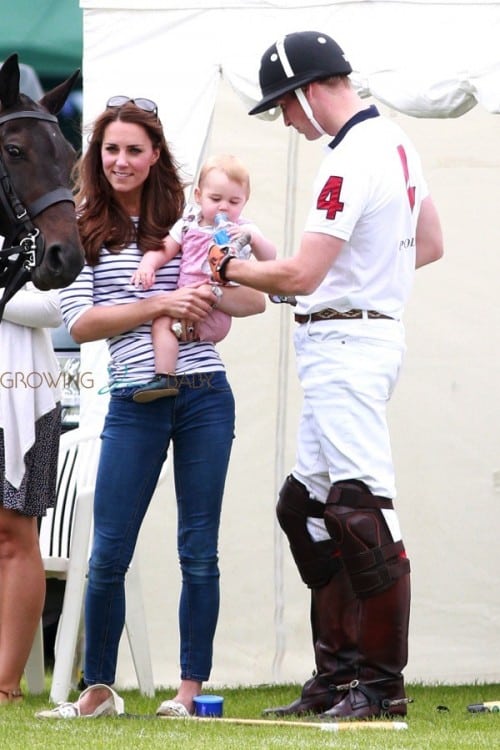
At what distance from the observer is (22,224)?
14.9 feet

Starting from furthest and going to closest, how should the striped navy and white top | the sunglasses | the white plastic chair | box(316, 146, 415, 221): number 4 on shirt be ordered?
the white plastic chair, the sunglasses, the striped navy and white top, box(316, 146, 415, 221): number 4 on shirt

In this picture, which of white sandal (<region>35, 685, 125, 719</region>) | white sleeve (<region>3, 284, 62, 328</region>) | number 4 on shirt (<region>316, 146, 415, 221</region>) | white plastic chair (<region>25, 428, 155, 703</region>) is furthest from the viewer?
white plastic chair (<region>25, 428, 155, 703</region>)

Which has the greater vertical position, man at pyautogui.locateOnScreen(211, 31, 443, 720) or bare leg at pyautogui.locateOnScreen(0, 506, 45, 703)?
man at pyautogui.locateOnScreen(211, 31, 443, 720)

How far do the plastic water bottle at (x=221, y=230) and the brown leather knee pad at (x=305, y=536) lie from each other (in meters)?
0.76

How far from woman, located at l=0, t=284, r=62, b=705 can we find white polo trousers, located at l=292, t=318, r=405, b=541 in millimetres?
1071

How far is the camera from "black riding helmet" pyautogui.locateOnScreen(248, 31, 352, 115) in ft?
14.8

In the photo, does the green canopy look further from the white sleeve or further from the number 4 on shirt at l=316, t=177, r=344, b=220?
the number 4 on shirt at l=316, t=177, r=344, b=220

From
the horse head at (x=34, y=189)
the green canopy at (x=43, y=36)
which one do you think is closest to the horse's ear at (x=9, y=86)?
the horse head at (x=34, y=189)

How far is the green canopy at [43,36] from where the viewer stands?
6934 mm

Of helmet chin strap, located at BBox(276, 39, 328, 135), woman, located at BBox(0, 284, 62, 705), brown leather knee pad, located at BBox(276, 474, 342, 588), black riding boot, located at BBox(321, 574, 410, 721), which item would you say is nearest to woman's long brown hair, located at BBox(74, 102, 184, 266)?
woman, located at BBox(0, 284, 62, 705)

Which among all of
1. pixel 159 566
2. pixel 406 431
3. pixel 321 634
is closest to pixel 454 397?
pixel 406 431

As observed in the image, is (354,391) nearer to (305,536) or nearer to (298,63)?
(305,536)

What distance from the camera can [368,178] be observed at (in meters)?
4.42

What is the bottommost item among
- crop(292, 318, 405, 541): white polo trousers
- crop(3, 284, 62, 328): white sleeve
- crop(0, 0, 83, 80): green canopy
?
crop(292, 318, 405, 541): white polo trousers
